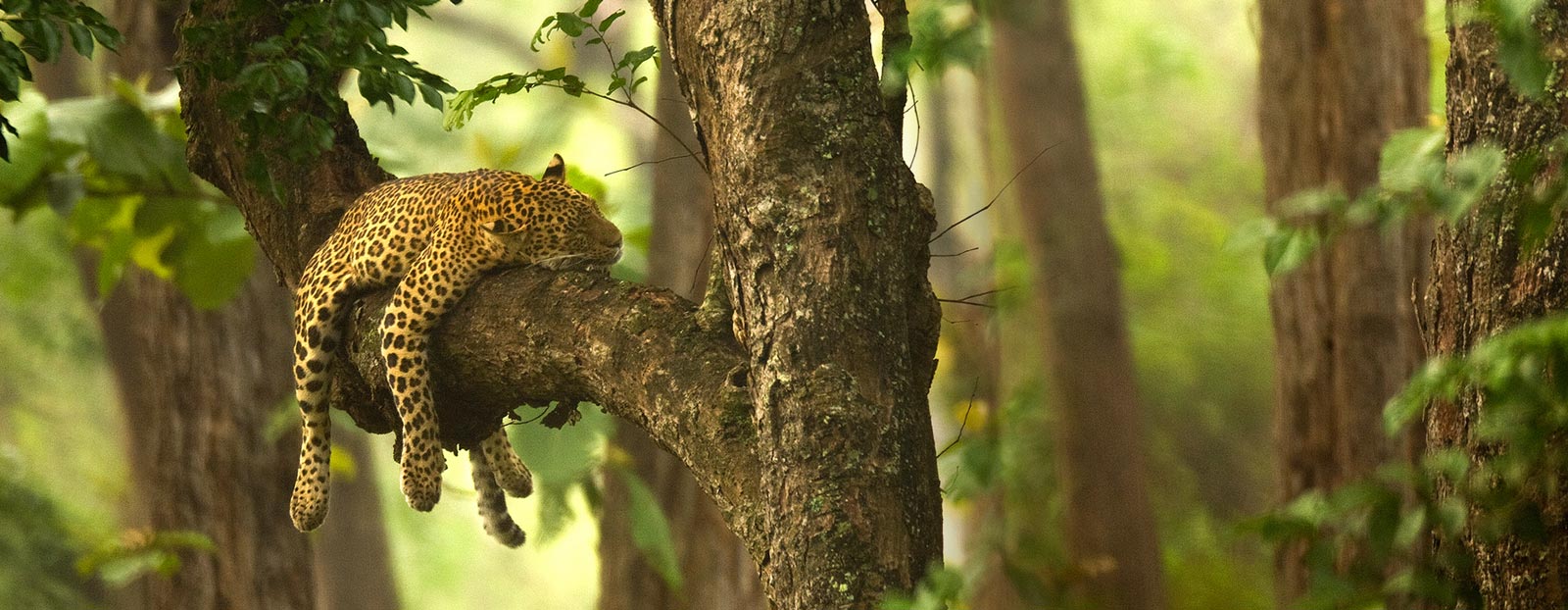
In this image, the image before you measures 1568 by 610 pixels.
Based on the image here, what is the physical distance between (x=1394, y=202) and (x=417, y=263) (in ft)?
7.86

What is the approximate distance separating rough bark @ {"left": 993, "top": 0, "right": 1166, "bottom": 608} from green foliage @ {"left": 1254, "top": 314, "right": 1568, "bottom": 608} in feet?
25.0

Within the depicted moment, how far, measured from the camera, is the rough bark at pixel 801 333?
2877 millimetres

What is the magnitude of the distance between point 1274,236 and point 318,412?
2705 mm

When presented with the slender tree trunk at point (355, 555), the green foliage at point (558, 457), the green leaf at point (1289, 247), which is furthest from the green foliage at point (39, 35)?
the slender tree trunk at point (355, 555)

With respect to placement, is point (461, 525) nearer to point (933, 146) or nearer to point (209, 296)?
point (933, 146)

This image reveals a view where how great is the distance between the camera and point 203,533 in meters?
7.16

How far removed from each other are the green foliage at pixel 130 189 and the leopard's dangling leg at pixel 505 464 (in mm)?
1797

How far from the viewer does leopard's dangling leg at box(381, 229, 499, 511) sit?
3727mm

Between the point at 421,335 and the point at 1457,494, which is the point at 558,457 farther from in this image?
the point at 1457,494

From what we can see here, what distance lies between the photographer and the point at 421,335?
3.74 meters

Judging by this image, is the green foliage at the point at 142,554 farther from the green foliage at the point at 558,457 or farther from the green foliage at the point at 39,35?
the green foliage at the point at 39,35

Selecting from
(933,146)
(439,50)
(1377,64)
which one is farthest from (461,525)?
(1377,64)

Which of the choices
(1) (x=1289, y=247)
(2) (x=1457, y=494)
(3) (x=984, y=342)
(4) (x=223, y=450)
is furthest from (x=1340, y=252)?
(3) (x=984, y=342)

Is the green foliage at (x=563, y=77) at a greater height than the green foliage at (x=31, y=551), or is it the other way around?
the green foliage at (x=563, y=77)
